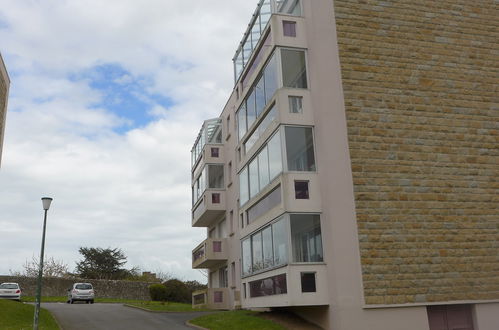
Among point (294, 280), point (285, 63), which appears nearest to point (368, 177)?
point (294, 280)

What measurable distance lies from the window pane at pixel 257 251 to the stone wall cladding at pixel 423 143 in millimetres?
4663

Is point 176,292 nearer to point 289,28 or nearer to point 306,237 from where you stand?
point 306,237

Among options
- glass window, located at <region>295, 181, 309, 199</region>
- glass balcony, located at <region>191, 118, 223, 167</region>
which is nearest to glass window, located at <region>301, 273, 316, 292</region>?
glass window, located at <region>295, 181, 309, 199</region>

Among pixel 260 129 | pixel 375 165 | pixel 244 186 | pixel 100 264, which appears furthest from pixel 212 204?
pixel 100 264

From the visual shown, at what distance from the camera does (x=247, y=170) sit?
876 inches

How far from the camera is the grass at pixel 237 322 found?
18266 mm

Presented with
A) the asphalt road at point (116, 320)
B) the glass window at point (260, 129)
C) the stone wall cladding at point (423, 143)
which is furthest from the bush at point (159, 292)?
the stone wall cladding at point (423, 143)

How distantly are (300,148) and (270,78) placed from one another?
3.32 m

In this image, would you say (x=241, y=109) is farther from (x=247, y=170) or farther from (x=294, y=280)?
(x=294, y=280)

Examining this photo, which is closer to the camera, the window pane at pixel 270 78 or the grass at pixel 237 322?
the grass at pixel 237 322

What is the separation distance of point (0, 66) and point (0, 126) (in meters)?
3.38

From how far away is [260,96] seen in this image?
2148cm

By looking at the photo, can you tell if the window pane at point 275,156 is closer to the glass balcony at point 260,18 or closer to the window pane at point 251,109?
the window pane at point 251,109

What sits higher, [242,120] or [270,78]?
[270,78]
